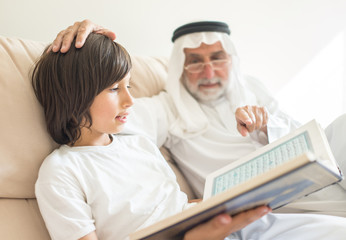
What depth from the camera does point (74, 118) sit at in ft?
3.98

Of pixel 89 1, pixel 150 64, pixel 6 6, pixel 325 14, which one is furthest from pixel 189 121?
pixel 325 14

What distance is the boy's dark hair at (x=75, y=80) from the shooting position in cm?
118

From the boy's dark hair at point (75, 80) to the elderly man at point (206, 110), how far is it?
13.6 inches

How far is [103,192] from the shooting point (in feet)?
3.74

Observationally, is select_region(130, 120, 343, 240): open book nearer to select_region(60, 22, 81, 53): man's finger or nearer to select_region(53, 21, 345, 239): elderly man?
select_region(53, 21, 345, 239): elderly man

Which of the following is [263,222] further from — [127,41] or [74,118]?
[127,41]

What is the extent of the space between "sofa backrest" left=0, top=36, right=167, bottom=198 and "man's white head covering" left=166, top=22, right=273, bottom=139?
2.59 ft

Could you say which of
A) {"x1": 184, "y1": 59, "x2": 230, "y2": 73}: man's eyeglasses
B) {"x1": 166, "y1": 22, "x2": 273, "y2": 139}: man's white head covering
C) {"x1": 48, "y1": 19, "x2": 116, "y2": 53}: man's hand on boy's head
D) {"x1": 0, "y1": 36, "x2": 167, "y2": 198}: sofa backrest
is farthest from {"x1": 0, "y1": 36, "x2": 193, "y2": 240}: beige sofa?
{"x1": 184, "y1": 59, "x2": 230, "y2": 73}: man's eyeglasses

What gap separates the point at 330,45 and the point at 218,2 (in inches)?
44.7

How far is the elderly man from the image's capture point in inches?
65.7

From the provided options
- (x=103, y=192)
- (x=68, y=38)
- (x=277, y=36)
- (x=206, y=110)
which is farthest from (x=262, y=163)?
(x=277, y=36)

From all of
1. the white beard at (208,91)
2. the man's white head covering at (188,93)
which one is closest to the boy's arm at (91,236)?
the man's white head covering at (188,93)

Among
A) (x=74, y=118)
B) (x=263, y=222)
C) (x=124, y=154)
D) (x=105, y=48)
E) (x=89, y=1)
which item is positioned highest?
(x=89, y=1)

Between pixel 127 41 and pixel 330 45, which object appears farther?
pixel 330 45
